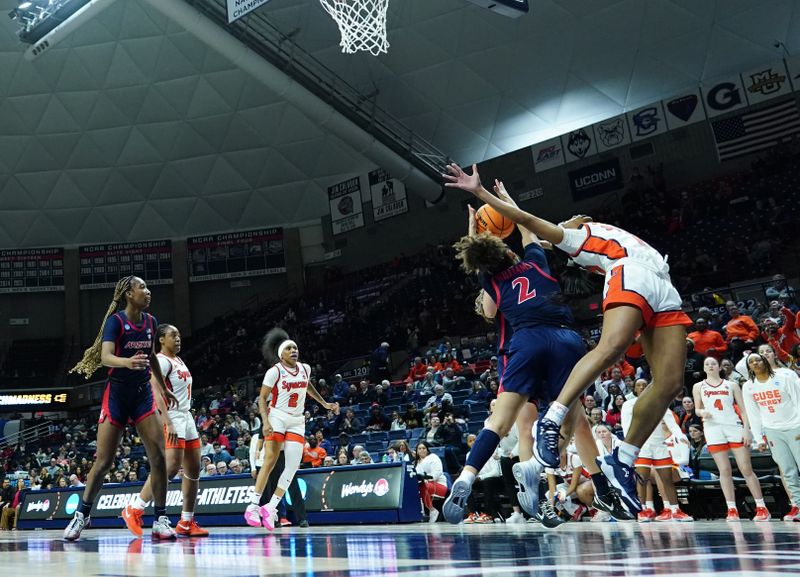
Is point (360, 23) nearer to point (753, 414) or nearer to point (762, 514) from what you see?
point (753, 414)

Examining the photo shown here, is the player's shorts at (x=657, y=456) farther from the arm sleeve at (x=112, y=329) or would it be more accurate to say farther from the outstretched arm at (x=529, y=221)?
the arm sleeve at (x=112, y=329)

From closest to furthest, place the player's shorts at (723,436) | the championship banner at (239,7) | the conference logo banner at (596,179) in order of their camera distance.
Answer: the player's shorts at (723,436) < the championship banner at (239,7) < the conference logo banner at (596,179)

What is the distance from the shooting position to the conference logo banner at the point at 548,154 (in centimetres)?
2667

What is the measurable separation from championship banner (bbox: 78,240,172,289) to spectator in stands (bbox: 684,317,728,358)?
27.4 m

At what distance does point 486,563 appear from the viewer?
122 inches

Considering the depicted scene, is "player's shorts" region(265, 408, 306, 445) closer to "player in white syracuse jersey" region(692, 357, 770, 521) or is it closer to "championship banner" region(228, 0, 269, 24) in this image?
"player in white syracuse jersey" region(692, 357, 770, 521)

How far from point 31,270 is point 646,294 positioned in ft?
115

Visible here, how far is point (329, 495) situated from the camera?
1066cm

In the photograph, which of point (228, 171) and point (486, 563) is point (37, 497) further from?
point (228, 171)

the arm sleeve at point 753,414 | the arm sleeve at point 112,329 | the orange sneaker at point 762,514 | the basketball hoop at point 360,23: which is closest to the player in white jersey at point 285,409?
the arm sleeve at point 112,329

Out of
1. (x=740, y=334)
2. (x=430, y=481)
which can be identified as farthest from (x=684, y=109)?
(x=430, y=481)

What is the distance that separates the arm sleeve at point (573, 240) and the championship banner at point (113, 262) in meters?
32.3

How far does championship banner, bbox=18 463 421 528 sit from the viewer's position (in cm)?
983

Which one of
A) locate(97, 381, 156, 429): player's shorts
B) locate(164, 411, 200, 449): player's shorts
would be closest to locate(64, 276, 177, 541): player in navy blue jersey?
locate(97, 381, 156, 429): player's shorts
